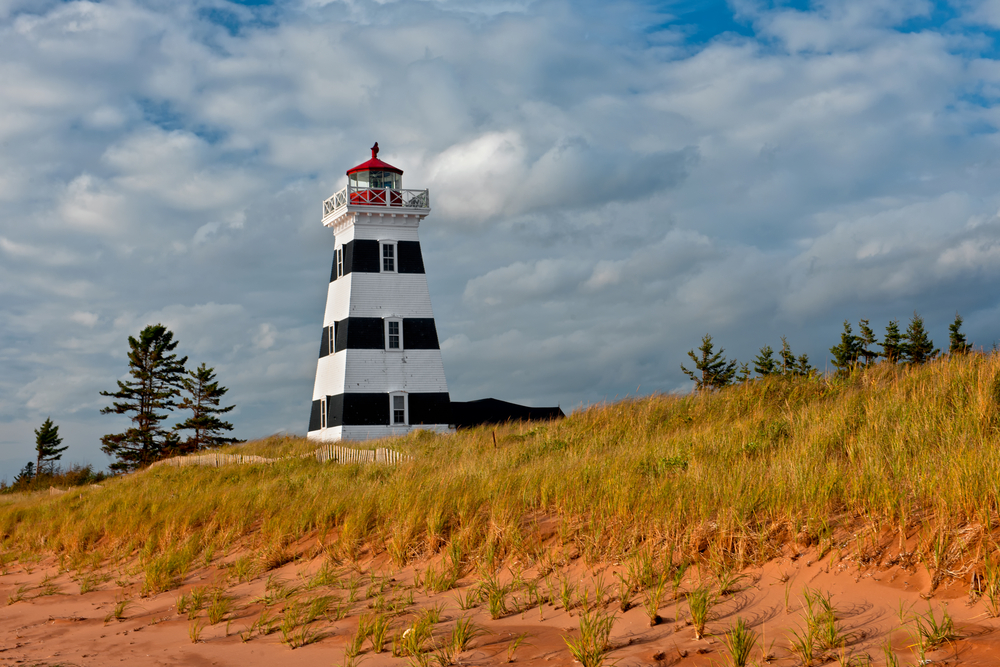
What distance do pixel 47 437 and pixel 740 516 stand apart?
173 feet

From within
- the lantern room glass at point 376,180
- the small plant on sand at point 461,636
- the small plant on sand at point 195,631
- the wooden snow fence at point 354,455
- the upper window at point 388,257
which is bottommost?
the small plant on sand at point 195,631

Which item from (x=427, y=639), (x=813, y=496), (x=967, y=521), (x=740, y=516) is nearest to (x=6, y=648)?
(x=427, y=639)

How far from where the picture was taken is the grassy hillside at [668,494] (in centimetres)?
706

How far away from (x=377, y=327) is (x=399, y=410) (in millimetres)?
3485

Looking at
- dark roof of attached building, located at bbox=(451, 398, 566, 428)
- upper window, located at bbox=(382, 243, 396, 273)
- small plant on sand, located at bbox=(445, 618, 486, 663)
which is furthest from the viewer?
dark roof of attached building, located at bbox=(451, 398, 566, 428)

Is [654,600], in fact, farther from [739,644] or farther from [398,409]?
[398,409]

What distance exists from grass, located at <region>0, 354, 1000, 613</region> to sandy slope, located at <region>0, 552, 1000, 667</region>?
0.97 ft

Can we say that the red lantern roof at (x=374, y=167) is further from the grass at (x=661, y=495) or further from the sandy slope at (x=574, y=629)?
the sandy slope at (x=574, y=629)

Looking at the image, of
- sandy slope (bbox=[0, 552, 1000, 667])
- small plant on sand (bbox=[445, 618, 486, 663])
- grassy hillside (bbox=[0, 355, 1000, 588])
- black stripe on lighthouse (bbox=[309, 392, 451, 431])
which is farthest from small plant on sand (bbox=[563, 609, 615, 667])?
black stripe on lighthouse (bbox=[309, 392, 451, 431])

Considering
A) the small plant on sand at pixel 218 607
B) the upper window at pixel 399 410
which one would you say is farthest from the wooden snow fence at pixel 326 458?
the small plant on sand at pixel 218 607

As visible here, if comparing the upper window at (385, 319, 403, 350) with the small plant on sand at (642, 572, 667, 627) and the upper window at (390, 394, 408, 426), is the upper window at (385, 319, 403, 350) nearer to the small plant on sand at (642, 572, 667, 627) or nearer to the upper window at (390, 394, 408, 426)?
the upper window at (390, 394, 408, 426)

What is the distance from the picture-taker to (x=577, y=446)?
14328mm

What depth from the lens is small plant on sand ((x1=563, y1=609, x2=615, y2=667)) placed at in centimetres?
583

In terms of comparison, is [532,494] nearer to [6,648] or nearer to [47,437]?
[6,648]
